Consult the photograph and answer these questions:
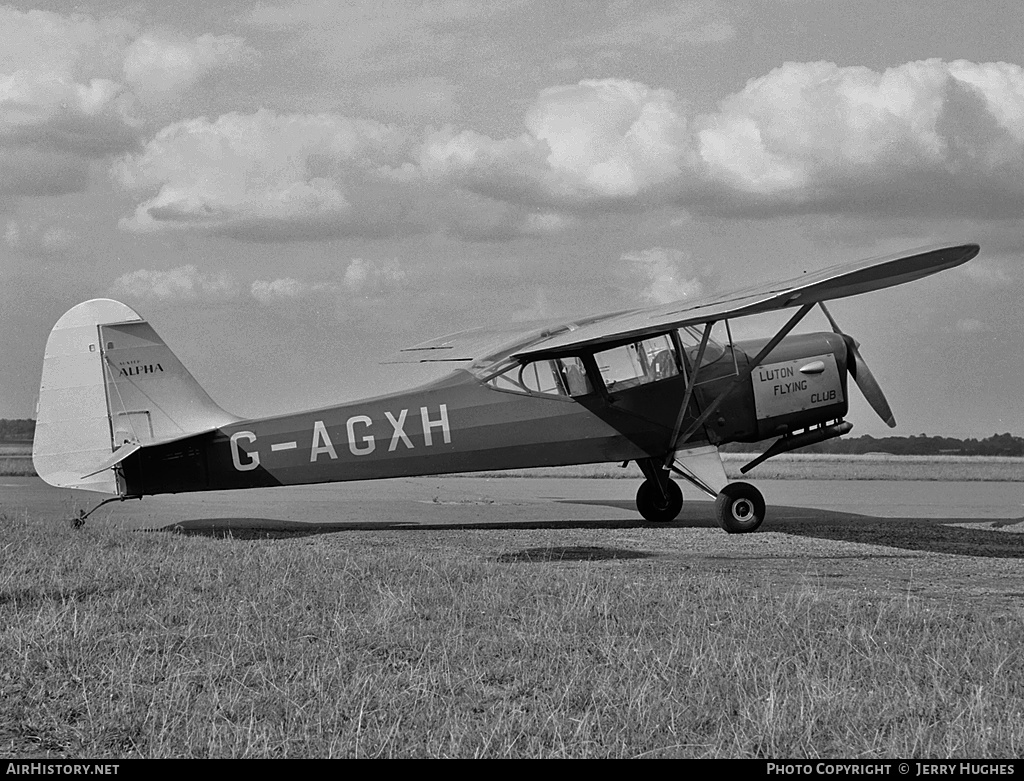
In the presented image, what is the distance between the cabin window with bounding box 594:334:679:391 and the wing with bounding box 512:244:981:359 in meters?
0.30

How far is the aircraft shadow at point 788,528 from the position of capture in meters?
12.1

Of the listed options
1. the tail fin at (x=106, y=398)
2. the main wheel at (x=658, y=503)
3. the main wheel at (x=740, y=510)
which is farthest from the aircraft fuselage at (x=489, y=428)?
the main wheel at (x=658, y=503)

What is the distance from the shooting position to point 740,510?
13367 millimetres

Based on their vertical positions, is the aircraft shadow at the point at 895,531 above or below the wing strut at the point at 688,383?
below

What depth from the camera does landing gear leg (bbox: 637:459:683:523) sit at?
15.4m

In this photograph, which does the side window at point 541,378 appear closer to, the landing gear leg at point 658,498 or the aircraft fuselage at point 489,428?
the aircraft fuselage at point 489,428

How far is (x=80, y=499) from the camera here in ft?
65.2

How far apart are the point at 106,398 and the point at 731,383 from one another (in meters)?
8.24

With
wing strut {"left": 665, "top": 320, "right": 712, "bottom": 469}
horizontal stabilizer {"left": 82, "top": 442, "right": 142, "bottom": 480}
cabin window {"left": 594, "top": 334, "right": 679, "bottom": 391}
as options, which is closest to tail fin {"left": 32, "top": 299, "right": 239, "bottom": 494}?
horizontal stabilizer {"left": 82, "top": 442, "right": 142, "bottom": 480}

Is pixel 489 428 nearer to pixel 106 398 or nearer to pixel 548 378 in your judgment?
pixel 548 378

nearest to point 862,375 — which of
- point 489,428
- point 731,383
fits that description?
point 731,383

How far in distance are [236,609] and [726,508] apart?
7.97 m

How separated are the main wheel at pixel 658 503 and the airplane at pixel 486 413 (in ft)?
3.44
